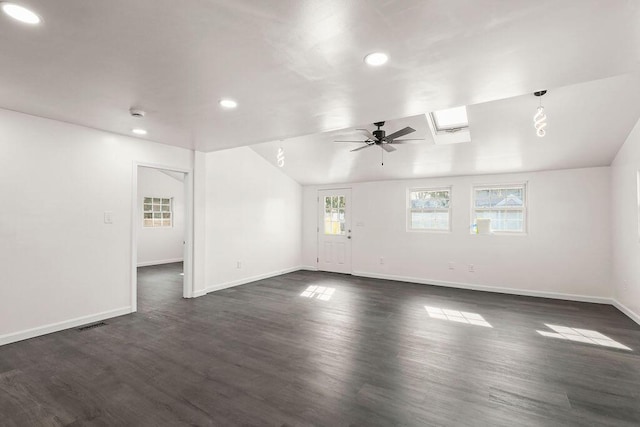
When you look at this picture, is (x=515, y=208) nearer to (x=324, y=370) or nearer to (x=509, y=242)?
(x=509, y=242)

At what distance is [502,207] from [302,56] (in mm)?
5145

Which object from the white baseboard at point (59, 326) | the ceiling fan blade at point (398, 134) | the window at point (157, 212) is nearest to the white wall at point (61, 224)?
the white baseboard at point (59, 326)

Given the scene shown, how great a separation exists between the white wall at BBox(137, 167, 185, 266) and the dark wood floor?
4554mm

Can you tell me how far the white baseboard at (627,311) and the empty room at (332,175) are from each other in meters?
0.04

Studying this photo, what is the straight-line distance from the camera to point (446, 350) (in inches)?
118

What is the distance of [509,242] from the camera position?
5398 millimetres

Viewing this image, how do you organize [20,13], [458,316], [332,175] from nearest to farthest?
[20,13] < [458,316] < [332,175]

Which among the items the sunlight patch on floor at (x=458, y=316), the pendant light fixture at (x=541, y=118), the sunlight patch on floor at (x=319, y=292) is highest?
the pendant light fixture at (x=541, y=118)

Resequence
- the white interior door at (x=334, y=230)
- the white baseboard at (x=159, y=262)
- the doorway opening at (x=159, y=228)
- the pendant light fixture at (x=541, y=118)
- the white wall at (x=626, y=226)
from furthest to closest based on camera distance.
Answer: the white baseboard at (x=159, y=262), the white interior door at (x=334, y=230), the doorway opening at (x=159, y=228), the white wall at (x=626, y=226), the pendant light fixture at (x=541, y=118)

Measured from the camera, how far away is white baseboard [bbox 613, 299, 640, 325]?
381 cm

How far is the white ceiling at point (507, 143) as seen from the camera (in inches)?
133

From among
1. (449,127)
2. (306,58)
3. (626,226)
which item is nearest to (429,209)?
(449,127)

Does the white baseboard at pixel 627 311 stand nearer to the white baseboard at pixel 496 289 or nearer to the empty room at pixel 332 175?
the empty room at pixel 332 175

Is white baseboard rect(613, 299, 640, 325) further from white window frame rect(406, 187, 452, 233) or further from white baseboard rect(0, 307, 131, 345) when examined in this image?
white baseboard rect(0, 307, 131, 345)
